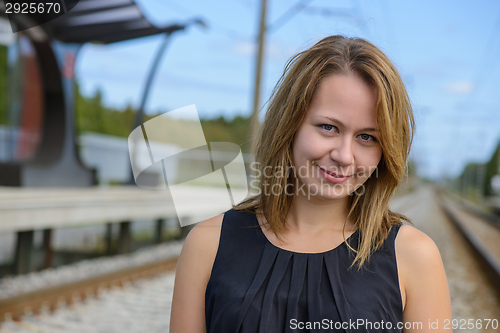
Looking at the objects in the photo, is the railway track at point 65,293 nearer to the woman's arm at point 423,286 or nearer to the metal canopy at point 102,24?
the woman's arm at point 423,286

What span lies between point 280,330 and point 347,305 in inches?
8.1

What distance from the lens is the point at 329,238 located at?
1.45 meters

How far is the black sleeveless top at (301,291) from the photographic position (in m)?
1.28

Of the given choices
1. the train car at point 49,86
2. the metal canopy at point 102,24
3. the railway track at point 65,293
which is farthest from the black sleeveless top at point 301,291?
the train car at point 49,86

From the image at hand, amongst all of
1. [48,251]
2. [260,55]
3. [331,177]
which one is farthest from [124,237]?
[331,177]

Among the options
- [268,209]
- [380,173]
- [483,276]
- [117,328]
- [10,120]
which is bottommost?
[483,276]

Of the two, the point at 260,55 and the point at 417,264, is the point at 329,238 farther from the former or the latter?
the point at 260,55

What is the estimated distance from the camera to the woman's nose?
1285 millimetres

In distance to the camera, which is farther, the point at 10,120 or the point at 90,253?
the point at 10,120

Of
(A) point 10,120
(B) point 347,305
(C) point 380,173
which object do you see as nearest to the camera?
(B) point 347,305

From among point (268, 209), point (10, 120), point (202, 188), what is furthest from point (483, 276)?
point (10, 120)

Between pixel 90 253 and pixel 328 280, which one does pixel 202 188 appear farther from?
pixel 328 280

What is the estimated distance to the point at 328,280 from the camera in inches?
53.5

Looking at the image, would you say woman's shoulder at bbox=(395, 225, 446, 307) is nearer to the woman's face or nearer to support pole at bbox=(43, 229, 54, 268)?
the woman's face
